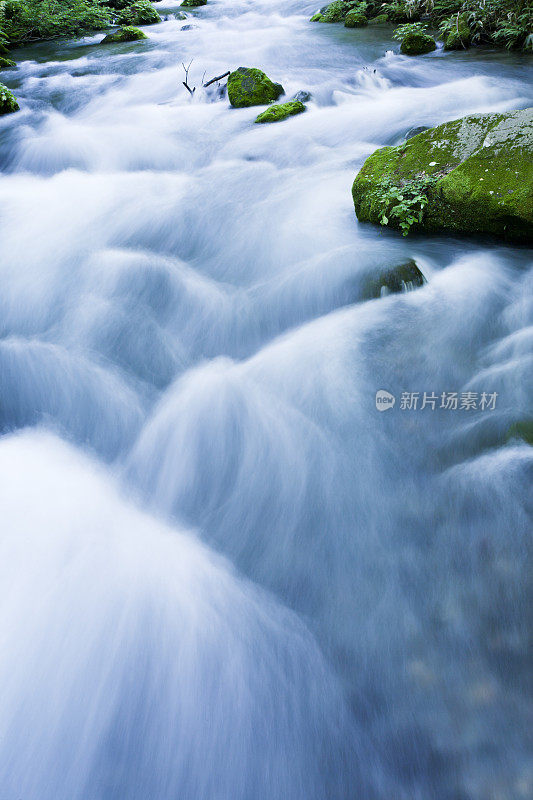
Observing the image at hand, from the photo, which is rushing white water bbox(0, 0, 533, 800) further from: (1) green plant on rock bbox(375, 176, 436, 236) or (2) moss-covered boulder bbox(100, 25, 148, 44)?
(2) moss-covered boulder bbox(100, 25, 148, 44)

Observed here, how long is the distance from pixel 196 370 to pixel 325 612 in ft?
6.95

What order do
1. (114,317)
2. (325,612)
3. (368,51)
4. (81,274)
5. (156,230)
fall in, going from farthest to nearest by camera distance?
(368,51), (156,230), (81,274), (114,317), (325,612)

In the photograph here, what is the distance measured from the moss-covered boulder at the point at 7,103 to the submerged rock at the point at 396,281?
8878 millimetres

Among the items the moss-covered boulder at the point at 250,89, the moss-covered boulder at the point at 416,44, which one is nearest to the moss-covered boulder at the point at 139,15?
the moss-covered boulder at the point at 416,44

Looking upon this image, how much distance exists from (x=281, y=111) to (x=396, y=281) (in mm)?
5670

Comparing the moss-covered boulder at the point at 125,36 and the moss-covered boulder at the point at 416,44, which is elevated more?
the moss-covered boulder at the point at 125,36

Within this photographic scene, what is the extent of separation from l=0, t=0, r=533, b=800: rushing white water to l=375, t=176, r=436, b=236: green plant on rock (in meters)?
0.21

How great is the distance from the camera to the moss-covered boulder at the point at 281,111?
782 centimetres

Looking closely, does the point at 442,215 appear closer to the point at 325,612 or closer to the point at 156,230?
the point at 156,230

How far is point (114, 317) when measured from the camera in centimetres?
421

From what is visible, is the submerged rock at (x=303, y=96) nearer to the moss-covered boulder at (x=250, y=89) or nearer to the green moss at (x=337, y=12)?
the moss-covered boulder at (x=250, y=89)

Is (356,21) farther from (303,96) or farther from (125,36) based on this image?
(303,96)

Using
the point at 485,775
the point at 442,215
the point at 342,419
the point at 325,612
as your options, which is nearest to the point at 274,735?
the point at 325,612

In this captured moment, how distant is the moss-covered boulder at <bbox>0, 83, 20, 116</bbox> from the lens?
8898 mm
